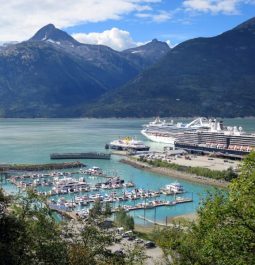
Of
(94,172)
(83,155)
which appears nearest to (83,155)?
(83,155)

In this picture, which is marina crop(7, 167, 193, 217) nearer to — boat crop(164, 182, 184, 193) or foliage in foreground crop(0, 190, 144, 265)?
boat crop(164, 182, 184, 193)

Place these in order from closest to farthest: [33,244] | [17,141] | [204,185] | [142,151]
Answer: [33,244] < [204,185] < [142,151] < [17,141]

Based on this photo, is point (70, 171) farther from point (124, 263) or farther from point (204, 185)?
point (124, 263)

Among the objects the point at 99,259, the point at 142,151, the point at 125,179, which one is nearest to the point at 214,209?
the point at 99,259

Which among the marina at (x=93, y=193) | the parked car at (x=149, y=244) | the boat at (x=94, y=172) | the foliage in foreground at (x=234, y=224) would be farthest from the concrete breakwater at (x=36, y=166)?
the foliage in foreground at (x=234, y=224)

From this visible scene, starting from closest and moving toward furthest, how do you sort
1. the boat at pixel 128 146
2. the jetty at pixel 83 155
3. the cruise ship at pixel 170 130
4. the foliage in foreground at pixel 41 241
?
the foliage in foreground at pixel 41 241 < the jetty at pixel 83 155 < the boat at pixel 128 146 < the cruise ship at pixel 170 130

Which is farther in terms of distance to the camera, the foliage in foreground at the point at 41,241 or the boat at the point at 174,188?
the boat at the point at 174,188

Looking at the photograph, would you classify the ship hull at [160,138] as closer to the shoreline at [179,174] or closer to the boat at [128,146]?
the boat at [128,146]

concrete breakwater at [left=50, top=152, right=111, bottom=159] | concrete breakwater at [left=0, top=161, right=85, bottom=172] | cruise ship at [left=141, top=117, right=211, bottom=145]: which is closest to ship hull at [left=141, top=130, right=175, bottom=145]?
cruise ship at [left=141, top=117, right=211, bottom=145]
